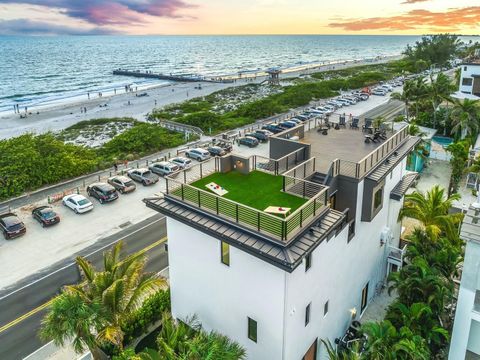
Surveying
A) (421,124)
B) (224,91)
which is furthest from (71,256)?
(224,91)

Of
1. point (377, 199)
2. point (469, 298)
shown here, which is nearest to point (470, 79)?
point (377, 199)

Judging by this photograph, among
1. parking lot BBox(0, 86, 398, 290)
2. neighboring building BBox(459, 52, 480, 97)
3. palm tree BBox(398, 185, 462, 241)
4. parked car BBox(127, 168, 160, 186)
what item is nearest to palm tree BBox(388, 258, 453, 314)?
palm tree BBox(398, 185, 462, 241)

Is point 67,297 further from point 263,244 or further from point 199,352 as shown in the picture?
point 263,244

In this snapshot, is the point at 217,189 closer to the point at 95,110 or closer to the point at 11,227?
the point at 11,227

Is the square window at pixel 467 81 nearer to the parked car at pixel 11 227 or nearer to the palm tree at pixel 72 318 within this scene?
the parked car at pixel 11 227

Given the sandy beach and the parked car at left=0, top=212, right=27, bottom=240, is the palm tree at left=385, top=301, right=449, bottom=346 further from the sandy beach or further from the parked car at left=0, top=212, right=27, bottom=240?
the sandy beach

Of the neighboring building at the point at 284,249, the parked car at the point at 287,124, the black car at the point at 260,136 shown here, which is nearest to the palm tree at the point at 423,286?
the neighboring building at the point at 284,249
